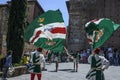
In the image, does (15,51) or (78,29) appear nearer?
(15,51)

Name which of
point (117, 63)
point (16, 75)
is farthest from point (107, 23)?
point (117, 63)

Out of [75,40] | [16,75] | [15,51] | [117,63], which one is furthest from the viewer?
[75,40]

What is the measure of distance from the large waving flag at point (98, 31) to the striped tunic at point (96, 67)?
0.38 metres

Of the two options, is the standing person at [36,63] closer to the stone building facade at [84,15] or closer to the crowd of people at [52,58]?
the crowd of people at [52,58]

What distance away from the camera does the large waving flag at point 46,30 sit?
39.2 feet

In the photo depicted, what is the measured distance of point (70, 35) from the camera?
38.1 m

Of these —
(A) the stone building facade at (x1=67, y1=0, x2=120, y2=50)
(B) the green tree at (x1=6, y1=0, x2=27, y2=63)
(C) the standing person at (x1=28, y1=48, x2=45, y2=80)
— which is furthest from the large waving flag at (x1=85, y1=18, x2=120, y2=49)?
(A) the stone building facade at (x1=67, y1=0, x2=120, y2=50)

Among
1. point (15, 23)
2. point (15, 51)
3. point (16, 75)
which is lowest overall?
point (16, 75)

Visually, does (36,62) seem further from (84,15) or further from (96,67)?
(84,15)

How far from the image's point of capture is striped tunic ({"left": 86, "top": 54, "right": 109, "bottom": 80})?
10.7 m

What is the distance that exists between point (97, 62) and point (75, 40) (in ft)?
88.3

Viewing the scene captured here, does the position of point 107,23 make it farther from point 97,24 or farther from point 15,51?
point 15,51

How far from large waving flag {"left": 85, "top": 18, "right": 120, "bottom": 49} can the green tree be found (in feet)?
32.9

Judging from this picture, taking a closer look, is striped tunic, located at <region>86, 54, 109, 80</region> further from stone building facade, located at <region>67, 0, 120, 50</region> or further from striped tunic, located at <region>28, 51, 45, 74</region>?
stone building facade, located at <region>67, 0, 120, 50</region>
